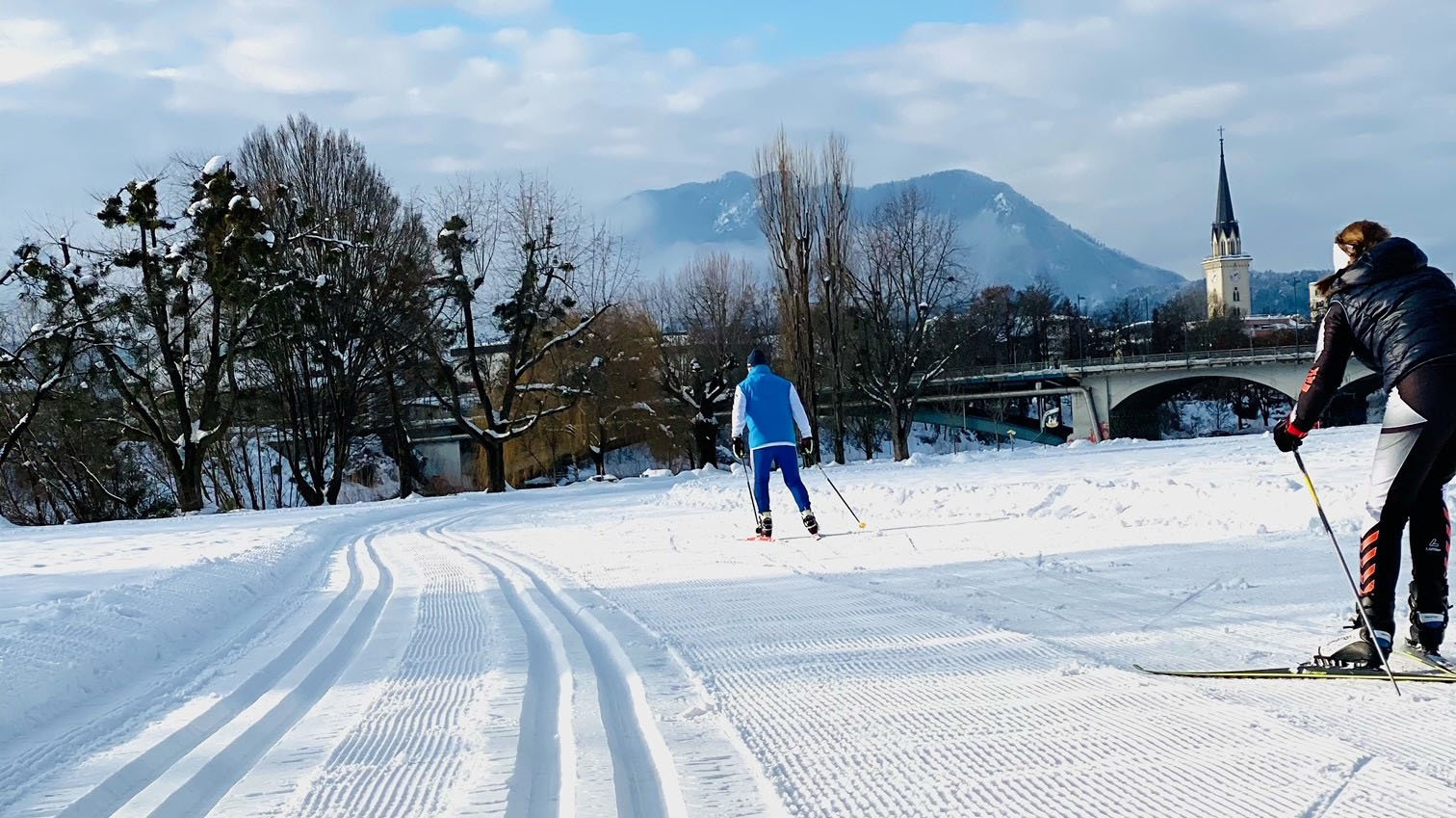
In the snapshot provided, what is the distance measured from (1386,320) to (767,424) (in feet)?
23.1

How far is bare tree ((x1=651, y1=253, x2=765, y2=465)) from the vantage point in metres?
44.7

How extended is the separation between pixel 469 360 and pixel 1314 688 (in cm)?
3283

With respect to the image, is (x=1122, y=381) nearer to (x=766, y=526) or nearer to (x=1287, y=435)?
(x=766, y=526)

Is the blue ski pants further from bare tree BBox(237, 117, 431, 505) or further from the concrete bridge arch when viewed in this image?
the concrete bridge arch

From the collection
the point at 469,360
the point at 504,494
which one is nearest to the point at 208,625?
the point at 504,494

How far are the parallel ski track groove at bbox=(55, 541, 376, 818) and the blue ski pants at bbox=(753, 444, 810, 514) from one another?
5.00 m

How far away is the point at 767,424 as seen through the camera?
10.8 metres

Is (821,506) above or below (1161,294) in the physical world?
below

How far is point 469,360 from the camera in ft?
114

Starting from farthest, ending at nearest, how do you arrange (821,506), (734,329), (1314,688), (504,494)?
(734,329) < (504,494) < (821,506) < (1314,688)

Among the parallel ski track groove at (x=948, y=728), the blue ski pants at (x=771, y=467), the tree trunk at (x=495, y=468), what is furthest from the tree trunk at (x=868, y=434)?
the parallel ski track groove at (x=948, y=728)

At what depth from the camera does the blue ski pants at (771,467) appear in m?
10.5

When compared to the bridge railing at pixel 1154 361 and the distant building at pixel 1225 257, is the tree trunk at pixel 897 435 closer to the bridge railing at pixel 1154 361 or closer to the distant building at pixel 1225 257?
the bridge railing at pixel 1154 361

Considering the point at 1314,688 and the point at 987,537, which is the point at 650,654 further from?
the point at 987,537
